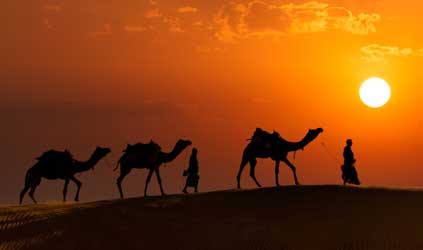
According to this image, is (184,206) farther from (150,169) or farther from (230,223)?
(150,169)

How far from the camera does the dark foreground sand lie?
83.4ft

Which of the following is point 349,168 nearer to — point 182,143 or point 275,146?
point 275,146

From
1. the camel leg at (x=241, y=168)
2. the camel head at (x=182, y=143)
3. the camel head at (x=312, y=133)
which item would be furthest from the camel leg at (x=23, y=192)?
the camel head at (x=312, y=133)

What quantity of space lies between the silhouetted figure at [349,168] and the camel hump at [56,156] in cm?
1119

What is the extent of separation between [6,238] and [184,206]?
20.7 ft

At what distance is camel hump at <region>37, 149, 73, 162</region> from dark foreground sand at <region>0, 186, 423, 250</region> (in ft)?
15.5

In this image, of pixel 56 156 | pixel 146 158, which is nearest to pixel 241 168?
pixel 146 158

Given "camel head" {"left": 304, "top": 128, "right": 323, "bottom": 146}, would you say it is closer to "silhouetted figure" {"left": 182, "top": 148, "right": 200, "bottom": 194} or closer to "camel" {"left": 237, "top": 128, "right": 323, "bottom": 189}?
"camel" {"left": 237, "top": 128, "right": 323, "bottom": 189}

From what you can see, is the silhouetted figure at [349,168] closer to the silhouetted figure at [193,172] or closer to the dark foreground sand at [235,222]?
the dark foreground sand at [235,222]

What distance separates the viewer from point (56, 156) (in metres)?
36.2

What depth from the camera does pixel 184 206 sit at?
98.0 feet

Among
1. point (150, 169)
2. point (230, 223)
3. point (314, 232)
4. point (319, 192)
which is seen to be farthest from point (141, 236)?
point (150, 169)

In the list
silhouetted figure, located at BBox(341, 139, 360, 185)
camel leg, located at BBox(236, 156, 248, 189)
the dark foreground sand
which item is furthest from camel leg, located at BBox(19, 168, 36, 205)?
silhouetted figure, located at BBox(341, 139, 360, 185)

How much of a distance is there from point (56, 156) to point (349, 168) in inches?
467
